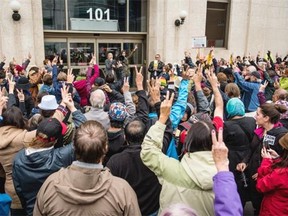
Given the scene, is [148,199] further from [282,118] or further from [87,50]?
[87,50]

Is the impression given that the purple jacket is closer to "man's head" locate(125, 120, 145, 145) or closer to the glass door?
"man's head" locate(125, 120, 145, 145)

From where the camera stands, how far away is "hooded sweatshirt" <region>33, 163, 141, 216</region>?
1905mm

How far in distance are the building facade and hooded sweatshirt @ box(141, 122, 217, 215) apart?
27.0 feet

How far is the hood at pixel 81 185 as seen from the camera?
1.89 m

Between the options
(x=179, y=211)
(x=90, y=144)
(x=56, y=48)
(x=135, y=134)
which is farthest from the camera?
(x=56, y=48)

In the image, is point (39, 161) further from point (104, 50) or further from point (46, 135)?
point (104, 50)

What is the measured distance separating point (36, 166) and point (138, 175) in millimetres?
948

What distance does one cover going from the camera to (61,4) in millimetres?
11812

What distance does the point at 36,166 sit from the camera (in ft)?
8.77

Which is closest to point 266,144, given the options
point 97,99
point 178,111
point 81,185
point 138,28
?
point 178,111

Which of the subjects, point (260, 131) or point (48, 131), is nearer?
point (48, 131)

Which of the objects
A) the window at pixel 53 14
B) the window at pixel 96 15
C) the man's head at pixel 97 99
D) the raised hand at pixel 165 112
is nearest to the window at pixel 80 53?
the window at pixel 96 15

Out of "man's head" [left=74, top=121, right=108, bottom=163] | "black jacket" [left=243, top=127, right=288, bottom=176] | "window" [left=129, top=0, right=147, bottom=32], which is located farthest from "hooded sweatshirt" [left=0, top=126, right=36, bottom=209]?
"window" [left=129, top=0, right=147, bottom=32]

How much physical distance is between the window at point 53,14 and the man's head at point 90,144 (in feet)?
34.8
